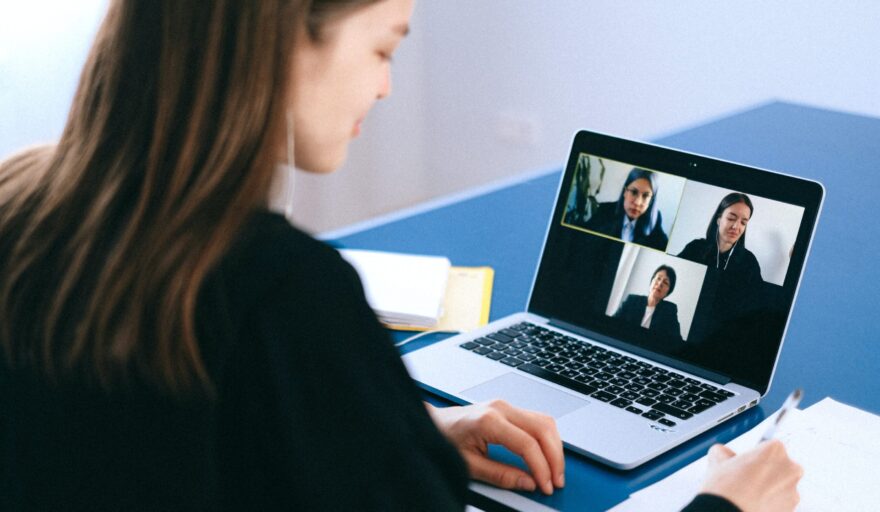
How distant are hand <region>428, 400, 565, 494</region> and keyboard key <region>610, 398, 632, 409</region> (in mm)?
106

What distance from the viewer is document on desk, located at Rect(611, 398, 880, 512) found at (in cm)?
94

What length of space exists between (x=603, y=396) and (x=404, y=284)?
0.38 meters

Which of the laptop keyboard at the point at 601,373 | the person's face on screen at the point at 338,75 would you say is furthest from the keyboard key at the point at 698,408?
the person's face on screen at the point at 338,75

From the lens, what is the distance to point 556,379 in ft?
3.78

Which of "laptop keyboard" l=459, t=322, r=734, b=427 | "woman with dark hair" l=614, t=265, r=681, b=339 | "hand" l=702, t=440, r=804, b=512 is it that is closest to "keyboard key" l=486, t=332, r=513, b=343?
"laptop keyboard" l=459, t=322, r=734, b=427

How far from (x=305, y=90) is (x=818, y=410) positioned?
2.09 ft

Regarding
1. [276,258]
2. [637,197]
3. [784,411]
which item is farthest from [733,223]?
[276,258]

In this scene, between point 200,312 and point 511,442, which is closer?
point 200,312

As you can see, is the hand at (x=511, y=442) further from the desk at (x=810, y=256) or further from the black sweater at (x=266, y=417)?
the black sweater at (x=266, y=417)

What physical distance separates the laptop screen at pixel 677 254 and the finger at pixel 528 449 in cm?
27

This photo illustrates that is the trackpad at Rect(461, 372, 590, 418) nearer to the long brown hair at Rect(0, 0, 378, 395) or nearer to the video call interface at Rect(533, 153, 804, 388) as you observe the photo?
the video call interface at Rect(533, 153, 804, 388)

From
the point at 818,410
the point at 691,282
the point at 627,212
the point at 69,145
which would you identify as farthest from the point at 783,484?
the point at 69,145

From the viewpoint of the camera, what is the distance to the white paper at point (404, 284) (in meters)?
1.34

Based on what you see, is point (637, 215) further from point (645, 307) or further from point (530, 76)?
point (530, 76)
